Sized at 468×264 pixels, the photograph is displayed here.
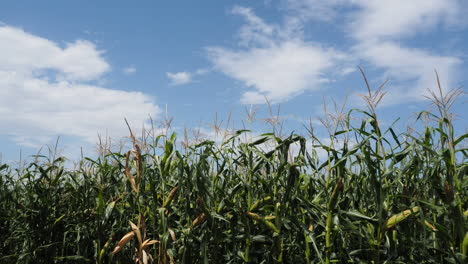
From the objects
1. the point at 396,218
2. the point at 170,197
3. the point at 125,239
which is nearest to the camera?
the point at 396,218

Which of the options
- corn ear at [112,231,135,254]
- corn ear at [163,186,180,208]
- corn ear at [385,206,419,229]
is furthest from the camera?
corn ear at [112,231,135,254]

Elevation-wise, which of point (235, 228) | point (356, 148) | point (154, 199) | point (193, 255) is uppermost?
point (356, 148)

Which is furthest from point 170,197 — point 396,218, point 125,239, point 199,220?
point 396,218

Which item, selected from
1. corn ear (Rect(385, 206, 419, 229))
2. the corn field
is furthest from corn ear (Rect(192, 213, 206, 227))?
corn ear (Rect(385, 206, 419, 229))

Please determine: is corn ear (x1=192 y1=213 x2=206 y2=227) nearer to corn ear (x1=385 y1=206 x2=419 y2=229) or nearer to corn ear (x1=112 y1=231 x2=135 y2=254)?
corn ear (x1=112 y1=231 x2=135 y2=254)

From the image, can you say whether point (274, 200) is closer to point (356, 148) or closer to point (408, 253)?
point (356, 148)

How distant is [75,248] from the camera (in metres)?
4.04

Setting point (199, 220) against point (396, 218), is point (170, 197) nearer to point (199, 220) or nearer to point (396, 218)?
point (199, 220)

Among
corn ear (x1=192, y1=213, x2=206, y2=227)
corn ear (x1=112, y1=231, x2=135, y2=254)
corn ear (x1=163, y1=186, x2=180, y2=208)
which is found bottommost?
corn ear (x1=112, y1=231, x2=135, y2=254)

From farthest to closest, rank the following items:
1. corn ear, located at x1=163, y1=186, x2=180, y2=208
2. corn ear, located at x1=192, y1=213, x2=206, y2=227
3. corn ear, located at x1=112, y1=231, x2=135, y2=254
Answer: corn ear, located at x1=112, y1=231, x2=135, y2=254, corn ear, located at x1=163, y1=186, x2=180, y2=208, corn ear, located at x1=192, y1=213, x2=206, y2=227

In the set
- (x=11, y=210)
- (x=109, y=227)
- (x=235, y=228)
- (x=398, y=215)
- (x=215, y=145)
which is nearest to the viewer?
(x=398, y=215)

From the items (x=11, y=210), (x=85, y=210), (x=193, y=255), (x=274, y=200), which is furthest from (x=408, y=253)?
(x=11, y=210)

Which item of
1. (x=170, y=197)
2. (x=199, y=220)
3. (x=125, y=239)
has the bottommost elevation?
(x=125, y=239)

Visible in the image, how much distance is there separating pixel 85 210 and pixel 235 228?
1.66m
